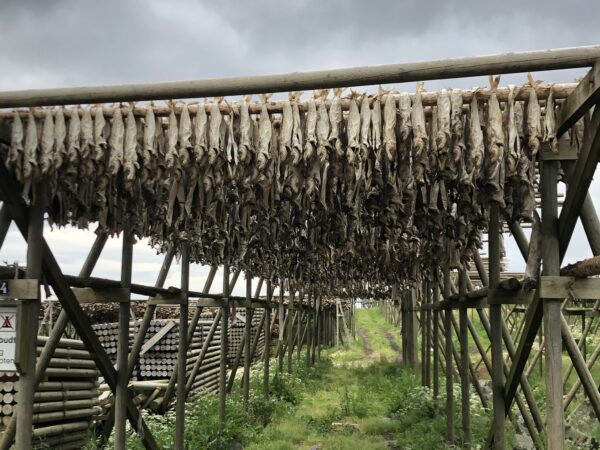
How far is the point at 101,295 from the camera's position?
18.5 ft

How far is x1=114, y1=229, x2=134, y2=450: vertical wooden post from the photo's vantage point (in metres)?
5.76

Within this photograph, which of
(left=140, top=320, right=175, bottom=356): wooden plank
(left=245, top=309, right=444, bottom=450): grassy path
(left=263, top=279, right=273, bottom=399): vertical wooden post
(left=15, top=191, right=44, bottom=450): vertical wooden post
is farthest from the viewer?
(left=140, top=320, right=175, bottom=356): wooden plank

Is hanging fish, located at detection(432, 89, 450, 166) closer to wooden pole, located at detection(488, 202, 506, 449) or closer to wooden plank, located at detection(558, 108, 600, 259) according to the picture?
wooden plank, located at detection(558, 108, 600, 259)

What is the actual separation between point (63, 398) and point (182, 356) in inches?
95.2

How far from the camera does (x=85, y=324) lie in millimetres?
5016

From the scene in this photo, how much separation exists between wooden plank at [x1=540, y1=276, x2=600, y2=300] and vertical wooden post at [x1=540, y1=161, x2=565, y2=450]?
0.08 meters

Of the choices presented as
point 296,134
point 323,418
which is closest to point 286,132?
point 296,134

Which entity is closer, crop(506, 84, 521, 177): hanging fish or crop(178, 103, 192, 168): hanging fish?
crop(506, 84, 521, 177): hanging fish

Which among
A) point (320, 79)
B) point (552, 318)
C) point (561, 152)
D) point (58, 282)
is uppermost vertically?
point (320, 79)

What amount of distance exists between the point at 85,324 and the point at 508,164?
366cm

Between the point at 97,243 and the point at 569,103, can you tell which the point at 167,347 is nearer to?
the point at 97,243

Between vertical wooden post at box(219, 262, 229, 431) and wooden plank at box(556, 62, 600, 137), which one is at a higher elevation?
wooden plank at box(556, 62, 600, 137)

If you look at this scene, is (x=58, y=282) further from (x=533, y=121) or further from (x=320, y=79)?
(x=533, y=121)

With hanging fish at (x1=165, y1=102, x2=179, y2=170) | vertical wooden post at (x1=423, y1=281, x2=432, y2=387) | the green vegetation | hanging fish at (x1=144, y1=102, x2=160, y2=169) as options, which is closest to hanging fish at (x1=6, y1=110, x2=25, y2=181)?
hanging fish at (x1=144, y1=102, x2=160, y2=169)
